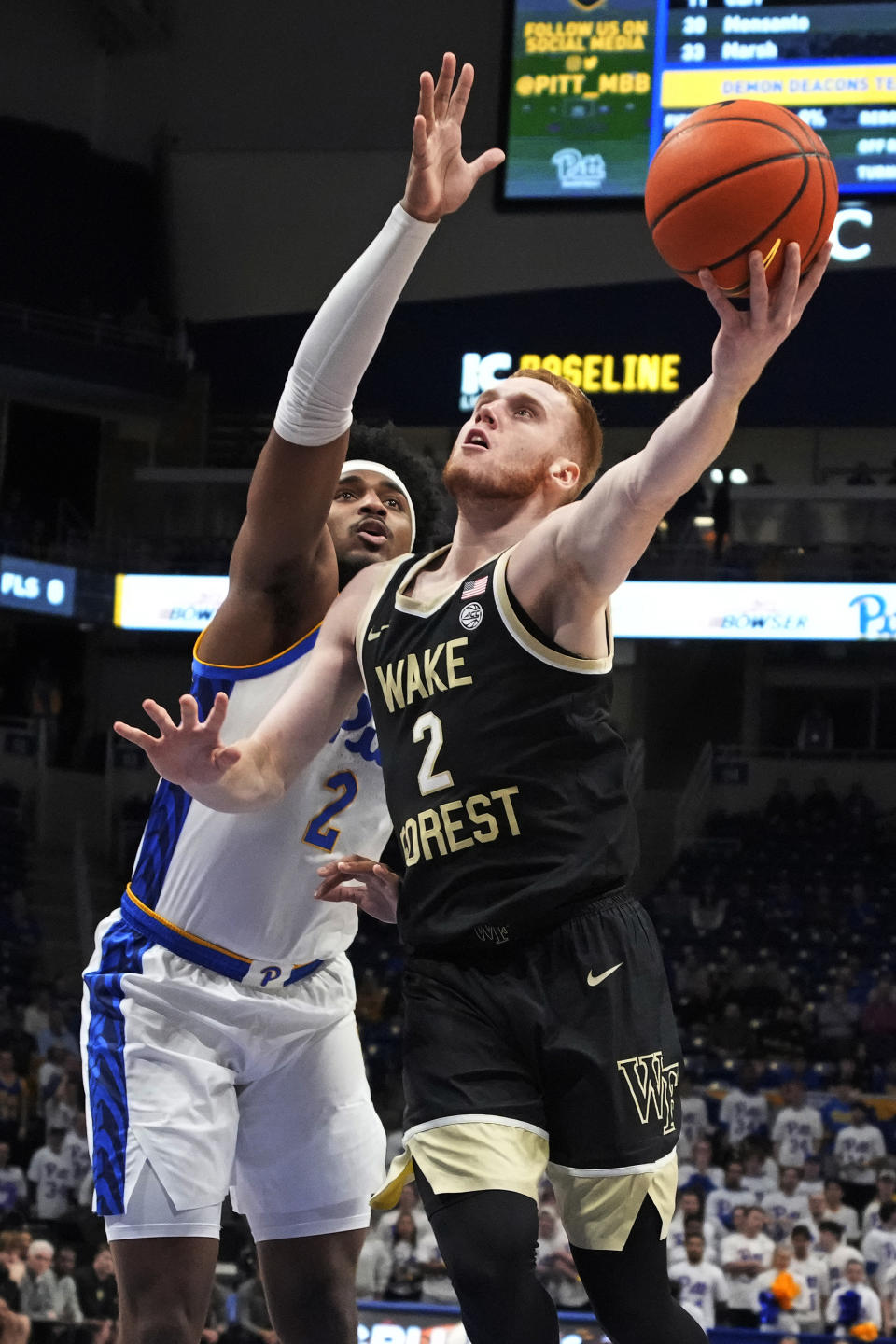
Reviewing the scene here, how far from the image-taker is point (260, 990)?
3.33m

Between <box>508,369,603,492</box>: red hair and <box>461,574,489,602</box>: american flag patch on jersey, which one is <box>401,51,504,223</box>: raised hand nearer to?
<box>508,369,603,492</box>: red hair

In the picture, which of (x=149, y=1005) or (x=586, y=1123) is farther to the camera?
(x=149, y=1005)

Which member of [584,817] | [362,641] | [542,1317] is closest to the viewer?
[542,1317]

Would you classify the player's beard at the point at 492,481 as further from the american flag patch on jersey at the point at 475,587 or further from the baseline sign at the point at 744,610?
the baseline sign at the point at 744,610

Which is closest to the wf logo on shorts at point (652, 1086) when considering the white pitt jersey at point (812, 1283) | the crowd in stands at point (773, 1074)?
the crowd in stands at point (773, 1074)

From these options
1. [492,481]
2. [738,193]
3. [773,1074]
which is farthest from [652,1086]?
[773,1074]

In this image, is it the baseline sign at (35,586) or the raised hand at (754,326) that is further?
the baseline sign at (35,586)

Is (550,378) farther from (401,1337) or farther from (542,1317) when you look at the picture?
(401,1337)

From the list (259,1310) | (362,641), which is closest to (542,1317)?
(362,641)

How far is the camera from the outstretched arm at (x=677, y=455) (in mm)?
2477

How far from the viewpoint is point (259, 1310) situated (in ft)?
28.7

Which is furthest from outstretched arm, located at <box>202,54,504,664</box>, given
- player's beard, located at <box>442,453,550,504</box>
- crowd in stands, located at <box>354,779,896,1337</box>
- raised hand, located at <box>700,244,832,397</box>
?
crowd in stands, located at <box>354,779,896,1337</box>

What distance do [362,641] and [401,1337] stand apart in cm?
629

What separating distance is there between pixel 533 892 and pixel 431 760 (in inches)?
11.9
